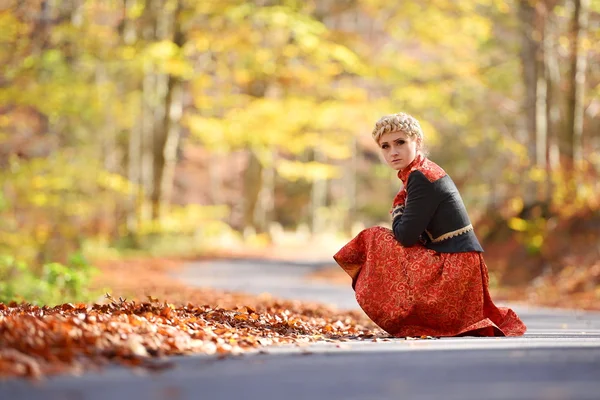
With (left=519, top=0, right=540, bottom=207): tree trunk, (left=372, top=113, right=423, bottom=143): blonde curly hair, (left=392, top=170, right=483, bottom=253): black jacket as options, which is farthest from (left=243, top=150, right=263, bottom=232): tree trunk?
(left=392, top=170, right=483, bottom=253): black jacket

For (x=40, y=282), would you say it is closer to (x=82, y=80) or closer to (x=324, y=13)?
(x=82, y=80)

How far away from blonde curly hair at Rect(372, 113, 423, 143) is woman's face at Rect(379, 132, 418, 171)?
1.2 inches

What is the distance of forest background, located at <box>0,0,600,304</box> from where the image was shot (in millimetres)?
17703

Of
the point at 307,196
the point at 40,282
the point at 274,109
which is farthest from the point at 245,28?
A: the point at 307,196

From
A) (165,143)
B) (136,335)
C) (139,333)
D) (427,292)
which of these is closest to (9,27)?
(165,143)

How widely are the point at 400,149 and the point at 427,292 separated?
1075mm

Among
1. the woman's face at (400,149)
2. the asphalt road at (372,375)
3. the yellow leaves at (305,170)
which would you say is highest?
the yellow leaves at (305,170)

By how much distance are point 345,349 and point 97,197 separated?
21529 mm

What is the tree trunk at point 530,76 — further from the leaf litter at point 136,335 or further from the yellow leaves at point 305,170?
the leaf litter at point 136,335

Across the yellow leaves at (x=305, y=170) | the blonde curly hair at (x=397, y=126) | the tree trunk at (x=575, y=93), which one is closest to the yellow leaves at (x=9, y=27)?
the tree trunk at (x=575, y=93)

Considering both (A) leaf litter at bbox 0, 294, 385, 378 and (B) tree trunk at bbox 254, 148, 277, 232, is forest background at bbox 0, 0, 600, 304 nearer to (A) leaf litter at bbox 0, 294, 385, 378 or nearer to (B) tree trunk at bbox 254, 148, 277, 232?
(B) tree trunk at bbox 254, 148, 277, 232

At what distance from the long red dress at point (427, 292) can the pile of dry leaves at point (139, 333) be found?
324 millimetres

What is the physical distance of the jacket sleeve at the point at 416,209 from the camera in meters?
7.05

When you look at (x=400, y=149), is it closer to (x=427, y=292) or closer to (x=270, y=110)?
(x=427, y=292)
